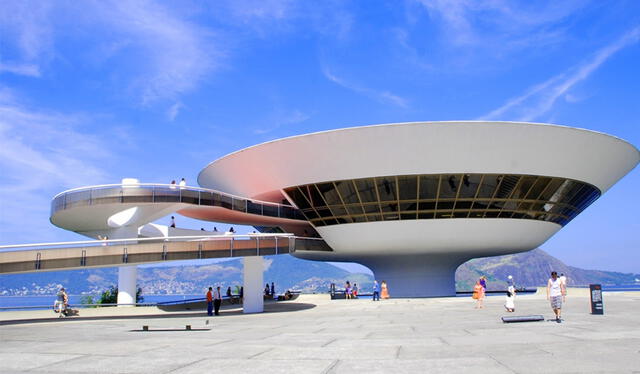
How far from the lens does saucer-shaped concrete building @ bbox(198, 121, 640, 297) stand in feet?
→ 107

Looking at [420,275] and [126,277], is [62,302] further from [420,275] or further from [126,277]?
[420,275]

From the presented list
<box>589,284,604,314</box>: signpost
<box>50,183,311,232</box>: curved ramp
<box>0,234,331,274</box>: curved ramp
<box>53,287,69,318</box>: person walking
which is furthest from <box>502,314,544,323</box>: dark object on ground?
<box>50,183,311,232</box>: curved ramp

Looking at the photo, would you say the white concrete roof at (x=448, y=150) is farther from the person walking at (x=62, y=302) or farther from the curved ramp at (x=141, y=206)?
the person walking at (x=62, y=302)

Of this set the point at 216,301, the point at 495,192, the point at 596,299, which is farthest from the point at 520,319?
the point at 495,192

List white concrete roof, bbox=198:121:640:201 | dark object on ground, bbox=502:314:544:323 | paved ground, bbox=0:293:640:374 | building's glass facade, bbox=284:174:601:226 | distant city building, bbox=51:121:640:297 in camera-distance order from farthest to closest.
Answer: building's glass facade, bbox=284:174:601:226 < distant city building, bbox=51:121:640:297 < white concrete roof, bbox=198:121:640:201 < dark object on ground, bbox=502:314:544:323 < paved ground, bbox=0:293:640:374

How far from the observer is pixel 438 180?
33.8m

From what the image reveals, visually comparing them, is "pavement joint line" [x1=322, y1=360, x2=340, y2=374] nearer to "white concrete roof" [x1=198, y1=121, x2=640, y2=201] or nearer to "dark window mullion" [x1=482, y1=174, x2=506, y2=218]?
"white concrete roof" [x1=198, y1=121, x2=640, y2=201]

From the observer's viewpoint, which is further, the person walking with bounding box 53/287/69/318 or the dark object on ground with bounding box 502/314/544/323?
the person walking with bounding box 53/287/69/318

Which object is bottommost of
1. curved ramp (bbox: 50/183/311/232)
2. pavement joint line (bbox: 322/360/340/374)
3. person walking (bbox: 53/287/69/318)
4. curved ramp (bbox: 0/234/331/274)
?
→ person walking (bbox: 53/287/69/318)

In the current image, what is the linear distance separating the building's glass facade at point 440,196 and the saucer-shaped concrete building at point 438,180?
0.07 metres

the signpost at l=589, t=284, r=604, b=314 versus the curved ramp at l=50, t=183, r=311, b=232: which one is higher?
the curved ramp at l=50, t=183, r=311, b=232

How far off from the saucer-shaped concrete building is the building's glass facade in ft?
0.22

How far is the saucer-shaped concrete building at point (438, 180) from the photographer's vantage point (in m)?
32.7

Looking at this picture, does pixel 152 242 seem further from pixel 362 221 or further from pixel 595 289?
pixel 595 289
